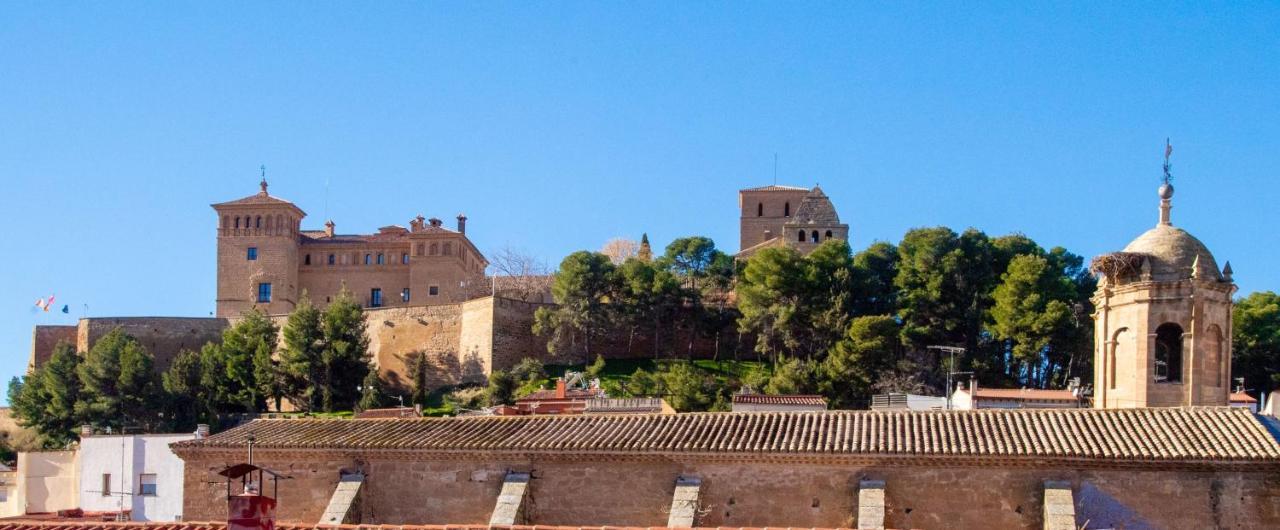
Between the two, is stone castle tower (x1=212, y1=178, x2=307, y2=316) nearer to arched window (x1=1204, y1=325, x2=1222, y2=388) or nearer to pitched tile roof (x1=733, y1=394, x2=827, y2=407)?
pitched tile roof (x1=733, y1=394, x2=827, y2=407)

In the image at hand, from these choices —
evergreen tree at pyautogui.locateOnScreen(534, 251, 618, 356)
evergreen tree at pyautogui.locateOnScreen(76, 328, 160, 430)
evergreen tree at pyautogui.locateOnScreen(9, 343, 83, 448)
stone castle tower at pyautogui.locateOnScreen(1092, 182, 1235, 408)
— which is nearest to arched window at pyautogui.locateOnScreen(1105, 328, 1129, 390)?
stone castle tower at pyautogui.locateOnScreen(1092, 182, 1235, 408)

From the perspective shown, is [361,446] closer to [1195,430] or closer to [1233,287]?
[1195,430]

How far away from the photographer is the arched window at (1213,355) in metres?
24.1

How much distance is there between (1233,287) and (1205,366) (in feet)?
4.66

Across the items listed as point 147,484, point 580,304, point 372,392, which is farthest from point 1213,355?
point 580,304

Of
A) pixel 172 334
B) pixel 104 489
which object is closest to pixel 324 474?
pixel 104 489

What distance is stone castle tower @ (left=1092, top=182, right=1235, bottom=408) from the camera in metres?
23.9

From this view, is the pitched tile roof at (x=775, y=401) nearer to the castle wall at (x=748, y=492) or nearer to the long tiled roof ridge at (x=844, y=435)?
the long tiled roof ridge at (x=844, y=435)

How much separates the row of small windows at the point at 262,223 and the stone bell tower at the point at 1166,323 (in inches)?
2347

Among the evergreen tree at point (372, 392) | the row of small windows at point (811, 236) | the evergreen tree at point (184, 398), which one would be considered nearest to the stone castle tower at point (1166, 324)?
the evergreen tree at point (372, 392)

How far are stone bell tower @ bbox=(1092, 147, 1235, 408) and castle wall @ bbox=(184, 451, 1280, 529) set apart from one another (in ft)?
12.8

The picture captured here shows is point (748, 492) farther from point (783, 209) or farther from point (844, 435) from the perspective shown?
point (783, 209)

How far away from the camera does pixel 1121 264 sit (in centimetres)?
2459

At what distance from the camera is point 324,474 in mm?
24016
